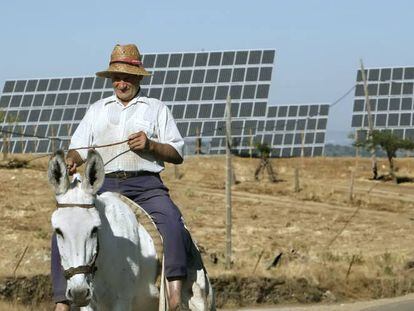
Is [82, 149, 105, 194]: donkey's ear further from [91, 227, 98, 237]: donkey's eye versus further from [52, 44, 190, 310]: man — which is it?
[52, 44, 190, 310]: man

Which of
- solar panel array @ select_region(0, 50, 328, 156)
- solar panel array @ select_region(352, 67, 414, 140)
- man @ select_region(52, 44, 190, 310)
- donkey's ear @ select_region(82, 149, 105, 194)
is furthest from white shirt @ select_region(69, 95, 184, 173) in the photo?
solar panel array @ select_region(352, 67, 414, 140)

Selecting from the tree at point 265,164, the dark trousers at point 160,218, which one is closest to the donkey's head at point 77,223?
the dark trousers at point 160,218

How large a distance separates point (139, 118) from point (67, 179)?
1126 millimetres

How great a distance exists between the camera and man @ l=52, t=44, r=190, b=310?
20.6 feet

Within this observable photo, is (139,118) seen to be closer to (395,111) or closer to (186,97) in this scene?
(186,97)

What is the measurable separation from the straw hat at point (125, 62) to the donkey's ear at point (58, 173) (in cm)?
127

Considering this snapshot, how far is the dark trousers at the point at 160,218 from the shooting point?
620cm

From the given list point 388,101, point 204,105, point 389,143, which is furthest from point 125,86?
point 388,101

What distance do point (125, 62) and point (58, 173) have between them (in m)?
1.41

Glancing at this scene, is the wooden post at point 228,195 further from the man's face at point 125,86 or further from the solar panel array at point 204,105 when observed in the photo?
the solar panel array at point 204,105

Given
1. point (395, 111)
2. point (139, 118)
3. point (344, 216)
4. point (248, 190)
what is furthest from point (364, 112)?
point (139, 118)

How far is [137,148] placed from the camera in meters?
6.23

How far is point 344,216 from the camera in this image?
96.6 ft

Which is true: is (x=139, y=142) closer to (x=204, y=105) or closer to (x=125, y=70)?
(x=125, y=70)
